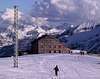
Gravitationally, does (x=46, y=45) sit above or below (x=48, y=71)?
above

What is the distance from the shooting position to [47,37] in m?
180

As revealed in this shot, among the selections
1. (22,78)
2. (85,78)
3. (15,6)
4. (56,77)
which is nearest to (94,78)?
(85,78)

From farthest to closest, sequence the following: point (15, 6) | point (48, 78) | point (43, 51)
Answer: point (43, 51) → point (15, 6) → point (48, 78)

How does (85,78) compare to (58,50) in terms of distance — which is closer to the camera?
(85,78)

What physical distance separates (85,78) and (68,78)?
297cm

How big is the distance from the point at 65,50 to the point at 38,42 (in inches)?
608

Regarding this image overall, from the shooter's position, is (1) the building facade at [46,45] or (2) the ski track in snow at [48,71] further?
(1) the building facade at [46,45]

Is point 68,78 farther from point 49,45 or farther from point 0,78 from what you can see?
point 49,45

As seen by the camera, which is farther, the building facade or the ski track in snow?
the building facade

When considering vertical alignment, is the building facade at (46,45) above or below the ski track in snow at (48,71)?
above

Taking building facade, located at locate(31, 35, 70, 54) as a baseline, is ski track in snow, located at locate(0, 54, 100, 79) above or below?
below

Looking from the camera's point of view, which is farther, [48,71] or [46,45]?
[46,45]

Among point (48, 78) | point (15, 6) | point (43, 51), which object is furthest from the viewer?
point (43, 51)

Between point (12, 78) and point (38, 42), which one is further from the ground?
point (38, 42)
